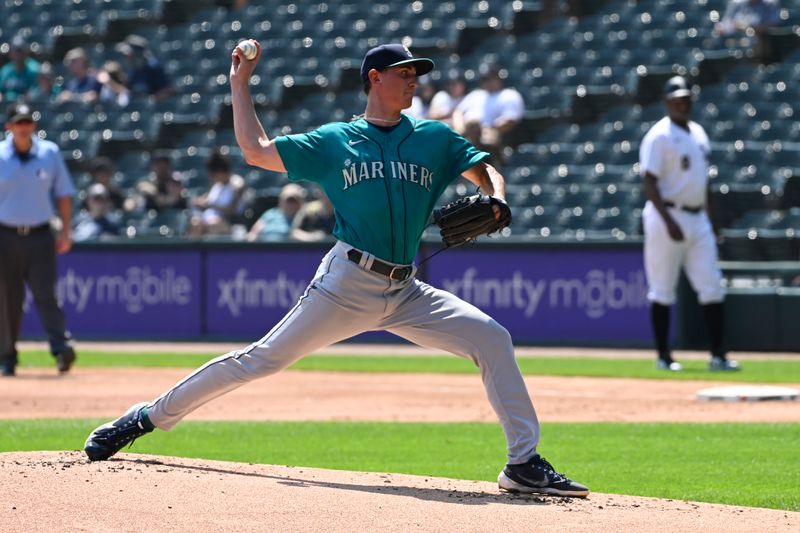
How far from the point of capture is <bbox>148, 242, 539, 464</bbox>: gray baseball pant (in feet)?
19.9

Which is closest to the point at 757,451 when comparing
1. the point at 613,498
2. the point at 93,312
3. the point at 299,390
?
the point at 613,498

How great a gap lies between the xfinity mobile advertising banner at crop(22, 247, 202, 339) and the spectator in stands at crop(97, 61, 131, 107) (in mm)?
5960

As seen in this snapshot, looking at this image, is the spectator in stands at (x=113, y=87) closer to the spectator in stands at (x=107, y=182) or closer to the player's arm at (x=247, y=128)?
the spectator in stands at (x=107, y=182)

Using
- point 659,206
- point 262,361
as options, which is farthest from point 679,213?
point 262,361

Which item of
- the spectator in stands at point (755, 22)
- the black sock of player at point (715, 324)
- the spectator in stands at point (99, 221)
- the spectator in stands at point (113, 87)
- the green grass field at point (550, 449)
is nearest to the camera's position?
the green grass field at point (550, 449)

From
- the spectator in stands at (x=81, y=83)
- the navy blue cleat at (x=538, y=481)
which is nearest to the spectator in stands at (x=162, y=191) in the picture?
the spectator in stands at (x=81, y=83)

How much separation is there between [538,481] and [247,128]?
1.87 metres

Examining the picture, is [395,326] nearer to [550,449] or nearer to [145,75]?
[550,449]

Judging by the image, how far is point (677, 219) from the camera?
1261 centimetres

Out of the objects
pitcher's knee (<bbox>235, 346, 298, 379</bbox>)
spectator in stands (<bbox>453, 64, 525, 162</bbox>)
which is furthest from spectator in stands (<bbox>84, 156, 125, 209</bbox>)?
pitcher's knee (<bbox>235, 346, 298, 379</bbox>)

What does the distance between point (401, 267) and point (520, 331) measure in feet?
32.5

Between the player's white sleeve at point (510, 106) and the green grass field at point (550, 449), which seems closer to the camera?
the green grass field at point (550, 449)

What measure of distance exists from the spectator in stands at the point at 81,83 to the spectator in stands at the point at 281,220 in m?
6.99

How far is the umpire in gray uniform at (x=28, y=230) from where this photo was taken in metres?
12.2
